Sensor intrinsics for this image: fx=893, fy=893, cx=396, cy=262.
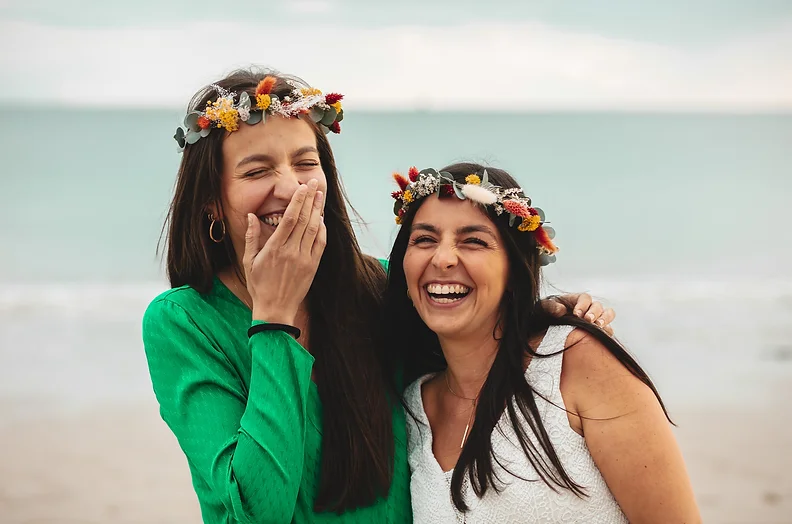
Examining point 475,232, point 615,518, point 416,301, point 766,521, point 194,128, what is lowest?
point 766,521

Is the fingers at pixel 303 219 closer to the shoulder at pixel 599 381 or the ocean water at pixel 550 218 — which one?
the ocean water at pixel 550 218

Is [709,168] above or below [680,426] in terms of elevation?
above

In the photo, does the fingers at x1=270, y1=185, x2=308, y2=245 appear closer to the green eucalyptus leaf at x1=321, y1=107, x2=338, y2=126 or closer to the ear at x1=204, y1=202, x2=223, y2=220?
the ear at x1=204, y1=202, x2=223, y2=220

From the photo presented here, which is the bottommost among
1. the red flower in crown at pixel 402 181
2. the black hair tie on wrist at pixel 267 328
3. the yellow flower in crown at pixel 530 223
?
the black hair tie on wrist at pixel 267 328

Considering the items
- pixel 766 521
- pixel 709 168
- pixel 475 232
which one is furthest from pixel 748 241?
pixel 475 232

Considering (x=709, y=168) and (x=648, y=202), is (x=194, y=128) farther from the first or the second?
(x=709, y=168)

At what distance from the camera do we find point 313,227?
3.19m

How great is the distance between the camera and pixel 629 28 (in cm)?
3378

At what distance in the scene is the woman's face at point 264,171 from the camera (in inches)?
127

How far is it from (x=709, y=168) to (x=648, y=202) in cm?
506

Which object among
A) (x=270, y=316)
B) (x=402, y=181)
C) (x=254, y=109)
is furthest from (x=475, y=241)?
(x=254, y=109)

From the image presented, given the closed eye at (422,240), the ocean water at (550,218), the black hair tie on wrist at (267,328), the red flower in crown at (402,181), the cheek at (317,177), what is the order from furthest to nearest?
the ocean water at (550,218) < the red flower in crown at (402,181) < the closed eye at (422,240) < the cheek at (317,177) < the black hair tie on wrist at (267,328)

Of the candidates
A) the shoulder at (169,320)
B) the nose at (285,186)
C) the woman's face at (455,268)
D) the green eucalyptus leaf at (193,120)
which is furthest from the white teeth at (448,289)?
the green eucalyptus leaf at (193,120)

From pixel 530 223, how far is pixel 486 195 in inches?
8.7
